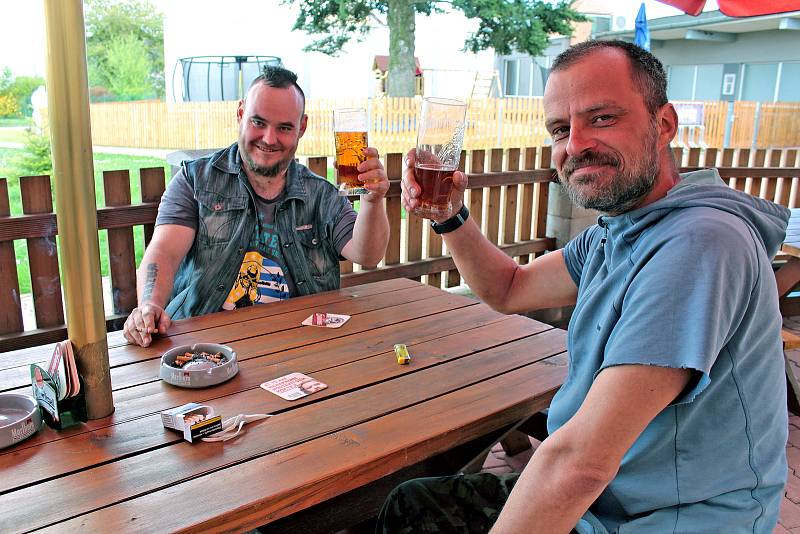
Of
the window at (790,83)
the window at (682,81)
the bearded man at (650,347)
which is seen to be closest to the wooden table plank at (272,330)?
the bearded man at (650,347)

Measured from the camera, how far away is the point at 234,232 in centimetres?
274

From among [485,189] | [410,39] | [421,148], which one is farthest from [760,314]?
[410,39]

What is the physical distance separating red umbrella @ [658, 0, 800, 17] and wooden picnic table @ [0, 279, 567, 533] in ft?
7.97

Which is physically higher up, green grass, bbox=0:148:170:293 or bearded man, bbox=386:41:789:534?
bearded man, bbox=386:41:789:534

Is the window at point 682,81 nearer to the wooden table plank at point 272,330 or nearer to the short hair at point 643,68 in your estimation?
the wooden table plank at point 272,330

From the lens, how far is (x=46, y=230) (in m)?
3.11

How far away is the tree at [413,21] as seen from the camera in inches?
655

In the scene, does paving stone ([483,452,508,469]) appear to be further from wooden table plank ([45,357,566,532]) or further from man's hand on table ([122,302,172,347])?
man's hand on table ([122,302,172,347])

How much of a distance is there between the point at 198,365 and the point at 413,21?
16424 millimetres

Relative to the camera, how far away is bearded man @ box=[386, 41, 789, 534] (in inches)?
44.9

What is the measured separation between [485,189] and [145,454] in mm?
4113

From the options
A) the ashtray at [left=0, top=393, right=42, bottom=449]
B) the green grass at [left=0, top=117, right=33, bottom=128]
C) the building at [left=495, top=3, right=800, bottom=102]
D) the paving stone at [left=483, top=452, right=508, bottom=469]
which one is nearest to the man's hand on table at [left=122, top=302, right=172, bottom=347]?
the ashtray at [left=0, top=393, right=42, bottom=449]

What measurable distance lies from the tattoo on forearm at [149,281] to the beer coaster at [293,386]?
920 millimetres

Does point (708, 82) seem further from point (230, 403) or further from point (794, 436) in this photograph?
point (230, 403)
